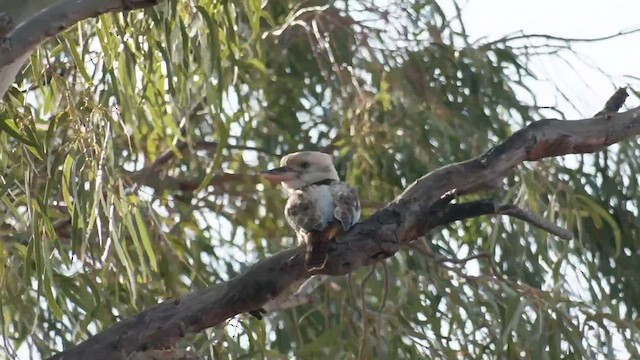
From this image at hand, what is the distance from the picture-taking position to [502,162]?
1.88 metres

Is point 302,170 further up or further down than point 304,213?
further up

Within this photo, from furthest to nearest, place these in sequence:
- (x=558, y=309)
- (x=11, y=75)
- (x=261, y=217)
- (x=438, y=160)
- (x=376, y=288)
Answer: (x=261, y=217) → (x=438, y=160) → (x=376, y=288) → (x=558, y=309) → (x=11, y=75)

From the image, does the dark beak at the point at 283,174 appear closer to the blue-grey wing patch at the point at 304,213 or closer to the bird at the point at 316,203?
the bird at the point at 316,203

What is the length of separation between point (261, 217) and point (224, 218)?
8cm

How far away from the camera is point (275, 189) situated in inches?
131

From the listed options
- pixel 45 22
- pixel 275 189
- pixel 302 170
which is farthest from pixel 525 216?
pixel 275 189

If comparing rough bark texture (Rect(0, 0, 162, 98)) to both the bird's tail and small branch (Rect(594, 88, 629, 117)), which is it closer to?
the bird's tail

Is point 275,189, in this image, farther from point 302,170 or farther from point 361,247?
point 361,247

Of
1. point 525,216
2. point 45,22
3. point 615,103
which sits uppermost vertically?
point 45,22

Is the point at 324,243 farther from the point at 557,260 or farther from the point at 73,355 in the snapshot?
the point at 557,260

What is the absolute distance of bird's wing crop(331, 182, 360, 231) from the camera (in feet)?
6.45

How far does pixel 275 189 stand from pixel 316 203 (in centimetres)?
Answer: 119

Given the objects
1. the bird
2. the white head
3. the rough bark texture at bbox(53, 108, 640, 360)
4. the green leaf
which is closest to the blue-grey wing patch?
the bird

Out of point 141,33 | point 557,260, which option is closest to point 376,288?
point 557,260
